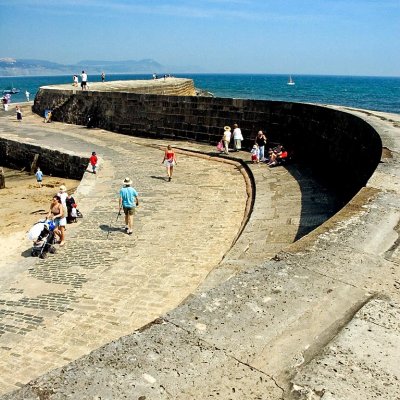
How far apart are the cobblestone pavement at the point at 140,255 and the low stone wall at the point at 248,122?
0.99 metres

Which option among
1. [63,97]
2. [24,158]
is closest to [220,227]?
[24,158]

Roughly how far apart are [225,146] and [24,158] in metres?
10.1

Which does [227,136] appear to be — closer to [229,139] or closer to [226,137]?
[226,137]

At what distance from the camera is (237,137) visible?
54.7 feet

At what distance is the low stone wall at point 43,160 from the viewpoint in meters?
17.8

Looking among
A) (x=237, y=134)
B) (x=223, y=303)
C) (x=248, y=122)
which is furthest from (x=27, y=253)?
(x=248, y=122)

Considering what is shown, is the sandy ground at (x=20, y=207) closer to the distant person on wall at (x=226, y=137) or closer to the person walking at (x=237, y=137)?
the distant person on wall at (x=226, y=137)

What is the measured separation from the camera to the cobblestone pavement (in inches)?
222

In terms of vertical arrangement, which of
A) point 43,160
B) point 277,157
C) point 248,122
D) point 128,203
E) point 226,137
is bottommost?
point 43,160

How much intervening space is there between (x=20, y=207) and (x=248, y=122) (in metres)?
8.99

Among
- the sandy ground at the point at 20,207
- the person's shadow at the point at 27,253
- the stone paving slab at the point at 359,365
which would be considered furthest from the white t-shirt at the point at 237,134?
the stone paving slab at the point at 359,365

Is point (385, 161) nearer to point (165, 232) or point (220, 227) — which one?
→ point (220, 227)

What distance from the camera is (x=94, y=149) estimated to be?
19578 millimetres

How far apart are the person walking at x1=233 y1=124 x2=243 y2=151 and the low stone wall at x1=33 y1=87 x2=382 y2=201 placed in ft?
1.47
